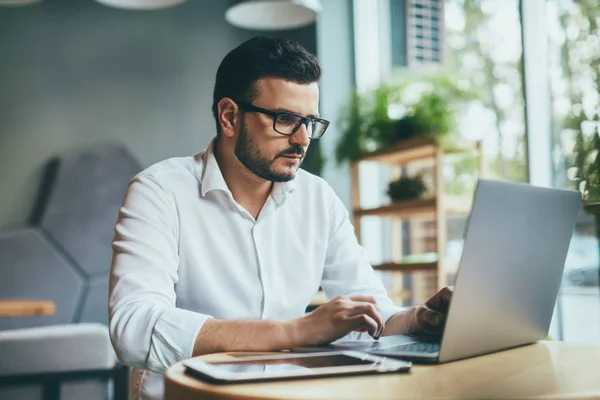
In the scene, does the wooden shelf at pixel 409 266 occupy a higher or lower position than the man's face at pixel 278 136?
lower

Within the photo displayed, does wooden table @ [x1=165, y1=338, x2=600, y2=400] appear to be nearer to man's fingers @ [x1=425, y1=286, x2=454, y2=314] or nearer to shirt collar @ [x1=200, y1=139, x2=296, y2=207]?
man's fingers @ [x1=425, y1=286, x2=454, y2=314]

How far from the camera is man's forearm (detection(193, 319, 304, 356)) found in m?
1.16

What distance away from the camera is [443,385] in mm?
899

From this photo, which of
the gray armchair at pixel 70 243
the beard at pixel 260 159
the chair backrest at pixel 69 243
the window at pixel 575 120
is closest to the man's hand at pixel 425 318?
the beard at pixel 260 159

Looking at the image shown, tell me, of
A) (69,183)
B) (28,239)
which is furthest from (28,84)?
(28,239)

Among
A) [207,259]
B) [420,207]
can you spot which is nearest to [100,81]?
[420,207]

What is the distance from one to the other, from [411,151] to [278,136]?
1941mm

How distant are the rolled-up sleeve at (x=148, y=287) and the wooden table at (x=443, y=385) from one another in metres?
0.15

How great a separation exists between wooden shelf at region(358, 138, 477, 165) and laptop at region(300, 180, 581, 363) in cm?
210

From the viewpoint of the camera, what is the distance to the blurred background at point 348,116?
10.4ft

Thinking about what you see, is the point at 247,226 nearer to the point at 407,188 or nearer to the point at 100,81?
the point at 407,188

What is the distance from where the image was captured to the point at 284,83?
166 cm

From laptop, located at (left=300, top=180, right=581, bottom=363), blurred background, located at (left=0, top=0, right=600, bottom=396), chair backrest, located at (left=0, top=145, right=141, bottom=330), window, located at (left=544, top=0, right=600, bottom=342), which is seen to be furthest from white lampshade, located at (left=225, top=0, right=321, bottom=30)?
laptop, located at (left=300, top=180, right=581, bottom=363)

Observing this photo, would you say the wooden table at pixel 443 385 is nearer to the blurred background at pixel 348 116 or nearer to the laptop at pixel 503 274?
the laptop at pixel 503 274
